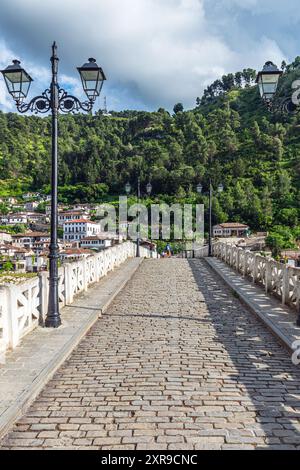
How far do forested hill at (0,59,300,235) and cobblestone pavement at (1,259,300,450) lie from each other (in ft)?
258

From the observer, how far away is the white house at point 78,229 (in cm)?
9306

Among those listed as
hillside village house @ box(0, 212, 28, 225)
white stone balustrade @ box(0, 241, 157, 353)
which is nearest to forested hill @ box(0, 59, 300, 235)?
hillside village house @ box(0, 212, 28, 225)

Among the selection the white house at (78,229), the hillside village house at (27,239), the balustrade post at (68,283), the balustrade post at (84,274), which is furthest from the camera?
the white house at (78,229)

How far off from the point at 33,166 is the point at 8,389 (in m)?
156

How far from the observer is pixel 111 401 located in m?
4.40

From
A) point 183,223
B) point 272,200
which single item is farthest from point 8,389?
point 272,200

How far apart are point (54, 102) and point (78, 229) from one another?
88.7 meters

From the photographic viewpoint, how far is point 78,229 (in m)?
95.1

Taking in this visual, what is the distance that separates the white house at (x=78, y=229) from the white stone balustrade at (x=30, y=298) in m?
81.5

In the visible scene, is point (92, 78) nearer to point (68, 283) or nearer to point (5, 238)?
point (68, 283)

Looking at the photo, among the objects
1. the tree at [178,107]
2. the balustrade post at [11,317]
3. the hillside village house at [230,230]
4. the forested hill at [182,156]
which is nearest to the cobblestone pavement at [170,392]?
the balustrade post at [11,317]

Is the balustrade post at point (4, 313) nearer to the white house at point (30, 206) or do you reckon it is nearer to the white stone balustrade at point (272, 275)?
the white stone balustrade at point (272, 275)

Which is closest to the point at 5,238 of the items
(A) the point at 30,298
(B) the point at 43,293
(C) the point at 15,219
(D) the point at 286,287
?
(C) the point at 15,219

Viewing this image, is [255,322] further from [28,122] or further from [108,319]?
[28,122]
